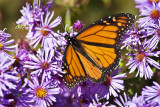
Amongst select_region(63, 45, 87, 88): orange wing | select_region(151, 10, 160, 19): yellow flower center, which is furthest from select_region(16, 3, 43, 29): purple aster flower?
select_region(151, 10, 160, 19): yellow flower center

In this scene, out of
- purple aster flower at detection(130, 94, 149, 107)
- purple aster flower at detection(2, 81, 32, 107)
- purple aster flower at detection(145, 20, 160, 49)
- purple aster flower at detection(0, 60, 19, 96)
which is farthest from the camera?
purple aster flower at detection(145, 20, 160, 49)

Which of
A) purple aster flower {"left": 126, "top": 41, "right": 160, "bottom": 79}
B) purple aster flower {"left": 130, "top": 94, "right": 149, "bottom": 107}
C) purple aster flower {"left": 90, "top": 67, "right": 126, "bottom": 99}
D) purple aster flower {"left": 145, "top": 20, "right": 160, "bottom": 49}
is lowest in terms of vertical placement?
purple aster flower {"left": 130, "top": 94, "right": 149, "bottom": 107}

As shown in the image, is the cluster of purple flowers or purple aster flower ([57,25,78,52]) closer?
the cluster of purple flowers

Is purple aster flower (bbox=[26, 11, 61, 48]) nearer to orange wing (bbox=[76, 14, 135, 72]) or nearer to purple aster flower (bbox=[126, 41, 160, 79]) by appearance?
orange wing (bbox=[76, 14, 135, 72])

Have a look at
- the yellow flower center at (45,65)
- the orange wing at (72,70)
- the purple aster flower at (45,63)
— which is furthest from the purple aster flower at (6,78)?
the orange wing at (72,70)

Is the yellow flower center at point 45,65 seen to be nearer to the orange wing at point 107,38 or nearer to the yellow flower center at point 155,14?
the orange wing at point 107,38

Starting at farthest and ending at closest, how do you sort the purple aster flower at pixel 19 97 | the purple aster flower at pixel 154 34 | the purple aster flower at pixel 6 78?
the purple aster flower at pixel 154 34 → the purple aster flower at pixel 19 97 → the purple aster flower at pixel 6 78

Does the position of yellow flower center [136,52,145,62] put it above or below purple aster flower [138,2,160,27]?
below

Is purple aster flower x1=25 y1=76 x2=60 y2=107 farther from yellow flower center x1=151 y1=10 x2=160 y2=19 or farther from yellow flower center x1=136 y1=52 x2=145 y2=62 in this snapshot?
yellow flower center x1=151 y1=10 x2=160 y2=19

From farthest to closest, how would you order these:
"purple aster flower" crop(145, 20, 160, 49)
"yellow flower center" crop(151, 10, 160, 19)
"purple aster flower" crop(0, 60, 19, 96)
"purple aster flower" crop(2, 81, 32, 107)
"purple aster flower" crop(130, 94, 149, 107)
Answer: "yellow flower center" crop(151, 10, 160, 19), "purple aster flower" crop(145, 20, 160, 49), "purple aster flower" crop(130, 94, 149, 107), "purple aster flower" crop(2, 81, 32, 107), "purple aster flower" crop(0, 60, 19, 96)
